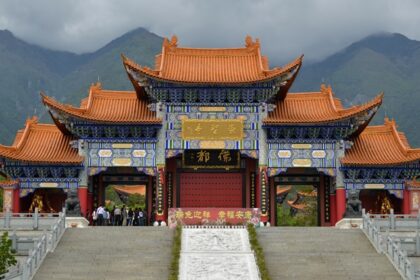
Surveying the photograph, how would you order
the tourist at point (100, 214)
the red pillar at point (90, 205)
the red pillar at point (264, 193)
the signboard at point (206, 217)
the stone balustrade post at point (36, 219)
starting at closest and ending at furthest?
1. the stone balustrade post at point (36, 219)
2. the signboard at point (206, 217)
3. the tourist at point (100, 214)
4. the red pillar at point (264, 193)
5. the red pillar at point (90, 205)

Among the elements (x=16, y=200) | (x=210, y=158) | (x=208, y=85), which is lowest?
(x=16, y=200)

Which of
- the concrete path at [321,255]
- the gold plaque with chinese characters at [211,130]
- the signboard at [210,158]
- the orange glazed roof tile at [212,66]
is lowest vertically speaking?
the concrete path at [321,255]

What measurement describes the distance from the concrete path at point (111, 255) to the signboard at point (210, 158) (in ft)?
22.9

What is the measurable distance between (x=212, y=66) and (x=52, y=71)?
103 m

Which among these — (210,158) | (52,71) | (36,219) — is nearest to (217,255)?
(36,219)

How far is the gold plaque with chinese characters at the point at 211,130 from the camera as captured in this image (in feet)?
95.8

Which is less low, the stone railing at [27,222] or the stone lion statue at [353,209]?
the stone lion statue at [353,209]

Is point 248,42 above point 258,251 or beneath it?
above

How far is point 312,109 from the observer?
31.2 meters

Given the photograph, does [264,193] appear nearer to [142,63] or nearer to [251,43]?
[251,43]

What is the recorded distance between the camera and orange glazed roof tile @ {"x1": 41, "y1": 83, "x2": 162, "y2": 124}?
1128 inches

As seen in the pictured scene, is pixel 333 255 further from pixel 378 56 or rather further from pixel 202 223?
pixel 378 56

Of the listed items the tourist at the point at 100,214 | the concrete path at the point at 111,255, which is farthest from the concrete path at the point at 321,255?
the tourist at the point at 100,214

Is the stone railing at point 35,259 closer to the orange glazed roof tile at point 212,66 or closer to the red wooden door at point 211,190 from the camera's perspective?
the orange glazed roof tile at point 212,66
